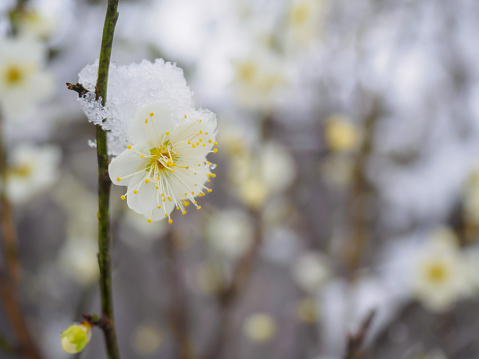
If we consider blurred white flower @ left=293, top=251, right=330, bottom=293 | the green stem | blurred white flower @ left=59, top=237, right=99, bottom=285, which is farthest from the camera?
blurred white flower @ left=293, top=251, right=330, bottom=293

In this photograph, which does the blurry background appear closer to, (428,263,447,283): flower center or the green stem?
(428,263,447,283): flower center

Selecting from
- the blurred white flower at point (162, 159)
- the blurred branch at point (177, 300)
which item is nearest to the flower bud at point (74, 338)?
the blurred white flower at point (162, 159)

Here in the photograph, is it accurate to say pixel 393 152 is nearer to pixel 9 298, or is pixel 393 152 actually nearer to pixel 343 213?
pixel 343 213

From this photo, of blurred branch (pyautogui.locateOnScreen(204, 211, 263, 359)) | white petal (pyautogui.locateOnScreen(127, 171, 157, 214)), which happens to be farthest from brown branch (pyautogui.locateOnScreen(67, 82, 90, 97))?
blurred branch (pyautogui.locateOnScreen(204, 211, 263, 359))

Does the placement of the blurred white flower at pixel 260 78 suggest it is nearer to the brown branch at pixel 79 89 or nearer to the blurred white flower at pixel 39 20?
the blurred white flower at pixel 39 20

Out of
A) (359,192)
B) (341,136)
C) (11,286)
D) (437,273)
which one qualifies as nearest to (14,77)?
(11,286)

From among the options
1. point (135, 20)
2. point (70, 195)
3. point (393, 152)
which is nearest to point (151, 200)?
point (135, 20)

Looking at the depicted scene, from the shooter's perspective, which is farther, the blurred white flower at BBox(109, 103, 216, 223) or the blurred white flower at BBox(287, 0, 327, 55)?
the blurred white flower at BBox(287, 0, 327, 55)
